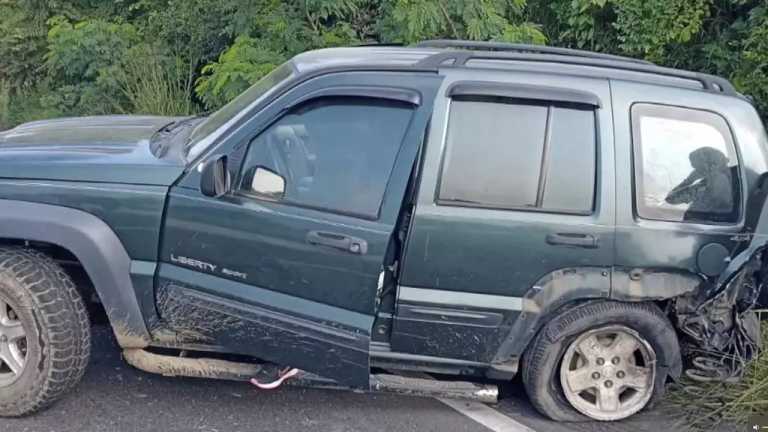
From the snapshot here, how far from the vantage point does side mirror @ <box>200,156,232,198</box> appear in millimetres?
3754

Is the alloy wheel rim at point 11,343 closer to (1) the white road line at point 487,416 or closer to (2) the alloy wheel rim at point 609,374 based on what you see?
(1) the white road line at point 487,416

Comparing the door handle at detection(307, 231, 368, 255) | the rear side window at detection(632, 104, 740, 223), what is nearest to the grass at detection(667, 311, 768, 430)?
the rear side window at detection(632, 104, 740, 223)

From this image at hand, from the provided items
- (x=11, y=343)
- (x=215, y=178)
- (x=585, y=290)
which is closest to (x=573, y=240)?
(x=585, y=290)

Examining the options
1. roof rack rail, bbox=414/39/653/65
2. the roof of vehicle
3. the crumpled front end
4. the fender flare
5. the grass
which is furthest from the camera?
roof rack rail, bbox=414/39/653/65

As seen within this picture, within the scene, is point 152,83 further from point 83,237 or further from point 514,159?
point 514,159

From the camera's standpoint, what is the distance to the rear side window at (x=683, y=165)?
13.0 feet

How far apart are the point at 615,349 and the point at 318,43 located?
4527 millimetres

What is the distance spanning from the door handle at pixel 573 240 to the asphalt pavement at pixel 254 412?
3.30ft

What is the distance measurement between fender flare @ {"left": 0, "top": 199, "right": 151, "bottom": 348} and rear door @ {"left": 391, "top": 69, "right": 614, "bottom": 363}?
4.38ft

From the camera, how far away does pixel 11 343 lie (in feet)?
13.0

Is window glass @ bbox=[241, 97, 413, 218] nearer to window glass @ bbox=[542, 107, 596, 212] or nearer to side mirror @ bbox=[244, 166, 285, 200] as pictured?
side mirror @ bbox=[244, 166, 285, 200]

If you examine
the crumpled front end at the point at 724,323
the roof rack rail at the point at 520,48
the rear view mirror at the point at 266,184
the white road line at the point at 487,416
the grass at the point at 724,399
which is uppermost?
the roof rack rail at the point at 520,48

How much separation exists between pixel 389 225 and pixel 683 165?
1.49 metres

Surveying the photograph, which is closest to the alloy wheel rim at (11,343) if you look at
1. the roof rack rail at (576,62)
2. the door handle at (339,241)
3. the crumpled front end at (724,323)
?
the door handle at (339,241)
